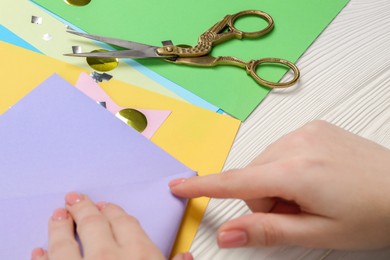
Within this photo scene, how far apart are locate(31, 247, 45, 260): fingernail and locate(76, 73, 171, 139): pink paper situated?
9.0 inches

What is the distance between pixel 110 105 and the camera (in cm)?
71

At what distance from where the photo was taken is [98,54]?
74 centimetres

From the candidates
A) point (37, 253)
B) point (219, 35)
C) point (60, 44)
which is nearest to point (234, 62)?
point (219, 35)

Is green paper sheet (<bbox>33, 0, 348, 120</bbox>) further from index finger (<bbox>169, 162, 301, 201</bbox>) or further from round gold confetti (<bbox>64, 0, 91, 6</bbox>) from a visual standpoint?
index finger (<bbox>169, 162, 301, 201</bbox>)

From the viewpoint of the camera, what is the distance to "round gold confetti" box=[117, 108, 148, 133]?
691 mm

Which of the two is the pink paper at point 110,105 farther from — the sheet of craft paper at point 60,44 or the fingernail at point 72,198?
the fingernail at point 72,198

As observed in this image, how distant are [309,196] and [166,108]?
0.29 meters

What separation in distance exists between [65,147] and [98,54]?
183mm

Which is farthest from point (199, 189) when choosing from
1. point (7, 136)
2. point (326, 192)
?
point (7, 136)

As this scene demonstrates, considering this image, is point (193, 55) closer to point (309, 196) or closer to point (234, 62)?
point (234, 62)

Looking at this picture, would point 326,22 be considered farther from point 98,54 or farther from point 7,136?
point 7,136

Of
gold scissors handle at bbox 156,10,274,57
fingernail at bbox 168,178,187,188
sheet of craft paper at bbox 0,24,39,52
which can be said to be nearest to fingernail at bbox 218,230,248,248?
fingernail at bbox 168,178,187,188

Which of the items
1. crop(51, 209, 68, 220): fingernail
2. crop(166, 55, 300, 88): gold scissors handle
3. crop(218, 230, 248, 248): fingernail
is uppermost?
crop(166, 55, 300, 88): gold scissors handle

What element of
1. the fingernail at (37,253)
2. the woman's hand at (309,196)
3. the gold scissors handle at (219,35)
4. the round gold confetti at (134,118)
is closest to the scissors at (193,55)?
the gold scissors handle at (219,35)
